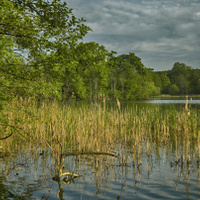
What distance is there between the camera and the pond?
399 cm

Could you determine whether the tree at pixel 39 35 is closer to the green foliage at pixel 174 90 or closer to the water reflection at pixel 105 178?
the water reflection at pixel 105 178

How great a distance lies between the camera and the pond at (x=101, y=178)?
3.99 metres

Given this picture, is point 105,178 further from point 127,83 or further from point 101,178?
point 127,83

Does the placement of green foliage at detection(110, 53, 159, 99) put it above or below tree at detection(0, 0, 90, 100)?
above

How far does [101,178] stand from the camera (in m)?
4.64

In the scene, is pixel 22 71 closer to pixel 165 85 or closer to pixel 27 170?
pixel 27 170

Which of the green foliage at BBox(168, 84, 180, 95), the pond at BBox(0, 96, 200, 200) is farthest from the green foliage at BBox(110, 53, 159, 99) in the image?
the pond at BBox(0, 96, 200, 200)

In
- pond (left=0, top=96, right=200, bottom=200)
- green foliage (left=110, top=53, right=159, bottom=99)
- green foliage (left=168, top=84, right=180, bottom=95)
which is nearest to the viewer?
pond (left=0, top=96, right=200, bottom=200)

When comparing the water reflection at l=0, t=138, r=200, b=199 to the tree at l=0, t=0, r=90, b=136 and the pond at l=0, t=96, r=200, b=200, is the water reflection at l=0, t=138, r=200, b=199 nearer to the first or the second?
the pond at l=0, t=96, r=200, b=200

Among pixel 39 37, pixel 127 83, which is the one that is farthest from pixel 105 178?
pixel 127 83

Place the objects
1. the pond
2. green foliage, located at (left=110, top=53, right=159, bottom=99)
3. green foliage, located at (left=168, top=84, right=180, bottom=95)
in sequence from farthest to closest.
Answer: green foliage, located at (left=168, top=84, right=180, bottom=95), green foliage, located at (left=110, top=53, right=159, bottom=99), the pond

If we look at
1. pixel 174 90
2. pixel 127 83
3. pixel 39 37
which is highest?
pixel 174 90

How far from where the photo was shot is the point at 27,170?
16.6 ft

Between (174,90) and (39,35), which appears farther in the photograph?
(174,90)
